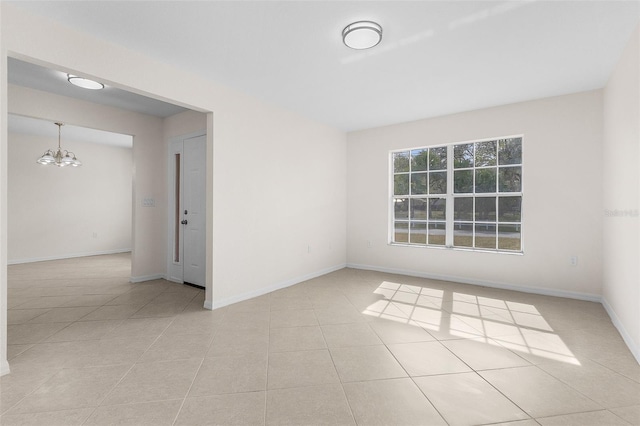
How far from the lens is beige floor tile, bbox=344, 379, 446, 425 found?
166cm

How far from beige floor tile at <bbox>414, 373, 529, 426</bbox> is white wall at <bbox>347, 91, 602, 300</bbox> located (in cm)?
286

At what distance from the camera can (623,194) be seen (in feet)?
9.17

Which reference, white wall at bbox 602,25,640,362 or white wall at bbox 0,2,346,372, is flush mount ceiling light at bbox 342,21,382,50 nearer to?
white wall at bbox 0,2,346,372


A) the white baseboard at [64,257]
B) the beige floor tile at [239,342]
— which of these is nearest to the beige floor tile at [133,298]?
the beige floor tile at [239,342]

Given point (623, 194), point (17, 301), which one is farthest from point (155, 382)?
point (623, 194)

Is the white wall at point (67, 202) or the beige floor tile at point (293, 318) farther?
the white wall at point (67, 202)

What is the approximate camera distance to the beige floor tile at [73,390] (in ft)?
5.84

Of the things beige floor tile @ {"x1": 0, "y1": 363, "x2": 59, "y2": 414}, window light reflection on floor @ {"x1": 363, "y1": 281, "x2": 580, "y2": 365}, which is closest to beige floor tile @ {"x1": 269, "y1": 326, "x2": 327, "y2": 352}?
window light reflection on floor @ {"x1": 363, "y1": 281, "x2": 580, "y2": 365}

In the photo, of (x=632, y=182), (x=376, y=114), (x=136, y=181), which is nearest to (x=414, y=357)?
(x=632, y=182)

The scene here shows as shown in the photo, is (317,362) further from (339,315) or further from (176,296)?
(176,296)

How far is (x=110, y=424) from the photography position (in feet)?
5.33

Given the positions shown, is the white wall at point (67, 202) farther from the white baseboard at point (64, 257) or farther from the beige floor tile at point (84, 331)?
the beige floor tile at point (84, 331)

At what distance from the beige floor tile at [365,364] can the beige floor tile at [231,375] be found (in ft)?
1.93

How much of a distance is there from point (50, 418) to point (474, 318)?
142 inches
